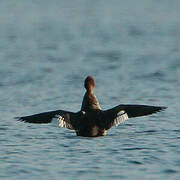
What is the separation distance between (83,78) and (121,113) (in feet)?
28.0

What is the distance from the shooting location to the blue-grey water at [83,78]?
11.3 m

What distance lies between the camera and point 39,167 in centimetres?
1101

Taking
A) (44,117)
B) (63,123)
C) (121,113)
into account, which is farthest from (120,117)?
(44,117)

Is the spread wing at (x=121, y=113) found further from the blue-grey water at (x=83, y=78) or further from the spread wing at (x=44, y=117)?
the spread wing at (x=44, y=117)

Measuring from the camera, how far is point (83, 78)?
845 inches

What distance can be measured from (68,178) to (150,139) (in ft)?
10.6

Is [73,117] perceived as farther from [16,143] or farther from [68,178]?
[68,178]

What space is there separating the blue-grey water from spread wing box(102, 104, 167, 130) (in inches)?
14.8

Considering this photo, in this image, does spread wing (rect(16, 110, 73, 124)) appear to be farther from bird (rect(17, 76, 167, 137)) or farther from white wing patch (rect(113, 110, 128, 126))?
white wing patch (rect(113, 110, 128, 126))

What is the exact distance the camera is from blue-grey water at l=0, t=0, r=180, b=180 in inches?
446

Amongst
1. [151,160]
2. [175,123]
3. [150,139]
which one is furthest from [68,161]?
[175,123]

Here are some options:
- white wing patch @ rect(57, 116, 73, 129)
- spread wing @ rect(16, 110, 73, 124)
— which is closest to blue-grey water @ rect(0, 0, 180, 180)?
white wing patch @ rect(57, 116, 73, 129)

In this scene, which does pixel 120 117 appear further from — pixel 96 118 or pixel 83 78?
pixel 83 78

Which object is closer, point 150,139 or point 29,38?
point 150,139
